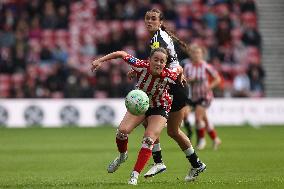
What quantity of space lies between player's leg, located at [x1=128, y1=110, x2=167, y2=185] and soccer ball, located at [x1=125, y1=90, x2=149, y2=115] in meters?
0.33

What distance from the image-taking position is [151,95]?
1111cm

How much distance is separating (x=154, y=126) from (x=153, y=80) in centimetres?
61

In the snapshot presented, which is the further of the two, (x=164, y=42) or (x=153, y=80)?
(x=164, y=42)

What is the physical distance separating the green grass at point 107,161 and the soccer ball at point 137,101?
0.97m

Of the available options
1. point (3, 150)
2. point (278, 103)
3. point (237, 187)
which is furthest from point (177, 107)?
point (278, 103)

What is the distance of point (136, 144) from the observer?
2030cm

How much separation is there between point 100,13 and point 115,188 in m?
21.9

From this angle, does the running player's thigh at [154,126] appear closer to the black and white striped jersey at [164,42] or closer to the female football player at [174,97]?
the female football player at [174,97]

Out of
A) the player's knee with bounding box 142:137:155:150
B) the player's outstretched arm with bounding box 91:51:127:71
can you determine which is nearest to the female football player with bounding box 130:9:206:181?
the player's outstretched arm with bounding box 91:51:127:71

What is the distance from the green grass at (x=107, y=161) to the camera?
11148mm

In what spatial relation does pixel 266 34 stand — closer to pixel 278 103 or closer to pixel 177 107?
pixel 278 103

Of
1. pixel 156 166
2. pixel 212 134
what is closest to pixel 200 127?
pixel 212 134

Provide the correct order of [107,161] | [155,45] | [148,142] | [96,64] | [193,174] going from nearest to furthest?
[96,64] < [148,142] < [155,45] < [193,174] < [107,161]

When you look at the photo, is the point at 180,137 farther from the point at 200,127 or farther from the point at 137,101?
the point at 200,127
